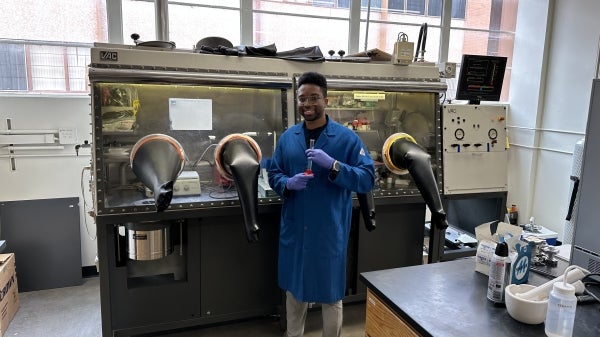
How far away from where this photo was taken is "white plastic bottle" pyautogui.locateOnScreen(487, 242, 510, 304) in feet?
3.93

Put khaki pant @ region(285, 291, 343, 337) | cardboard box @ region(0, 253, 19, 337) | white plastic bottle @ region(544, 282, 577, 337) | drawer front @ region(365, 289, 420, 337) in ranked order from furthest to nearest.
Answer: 1. cardboard box @ region(0, 253, 19, 337)
2. khaki pant @ region(285, 291, 343, 337)
3. drawer front @ region(365, 289, 420, 337)
4. white plastic bottle @ region(544, 282, 577, 337)

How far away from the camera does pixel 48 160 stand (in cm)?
313

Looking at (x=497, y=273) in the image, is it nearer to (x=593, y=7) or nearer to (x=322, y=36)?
(x=322, y=36)

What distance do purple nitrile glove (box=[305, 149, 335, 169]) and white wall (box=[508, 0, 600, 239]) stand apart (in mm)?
3002

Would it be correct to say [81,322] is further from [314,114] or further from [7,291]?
[314,114]

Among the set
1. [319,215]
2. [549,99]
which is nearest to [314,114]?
[319,215]

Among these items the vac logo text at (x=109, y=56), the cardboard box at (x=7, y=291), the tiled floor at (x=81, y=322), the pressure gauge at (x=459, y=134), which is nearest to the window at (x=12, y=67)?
the cardboard box at (x=7, y=291)

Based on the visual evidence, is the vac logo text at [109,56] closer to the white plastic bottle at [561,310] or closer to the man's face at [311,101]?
the man's face at [311,101]

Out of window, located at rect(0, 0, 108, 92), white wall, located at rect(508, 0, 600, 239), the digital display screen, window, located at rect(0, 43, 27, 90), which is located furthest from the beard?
white wall, located at rect(508, 0, 600, 239)

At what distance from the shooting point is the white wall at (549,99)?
149 inches

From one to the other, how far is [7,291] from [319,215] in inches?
85.2

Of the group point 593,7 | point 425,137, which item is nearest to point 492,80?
point 425,137

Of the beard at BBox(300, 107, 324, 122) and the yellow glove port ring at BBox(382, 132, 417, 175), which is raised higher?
the beard at BBox(300, 107, 324, 122)

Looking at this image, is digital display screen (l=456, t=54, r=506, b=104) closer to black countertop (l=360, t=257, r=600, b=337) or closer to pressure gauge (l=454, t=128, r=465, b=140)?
pressure gauge (l=454, t=128, r=465, b=140)
